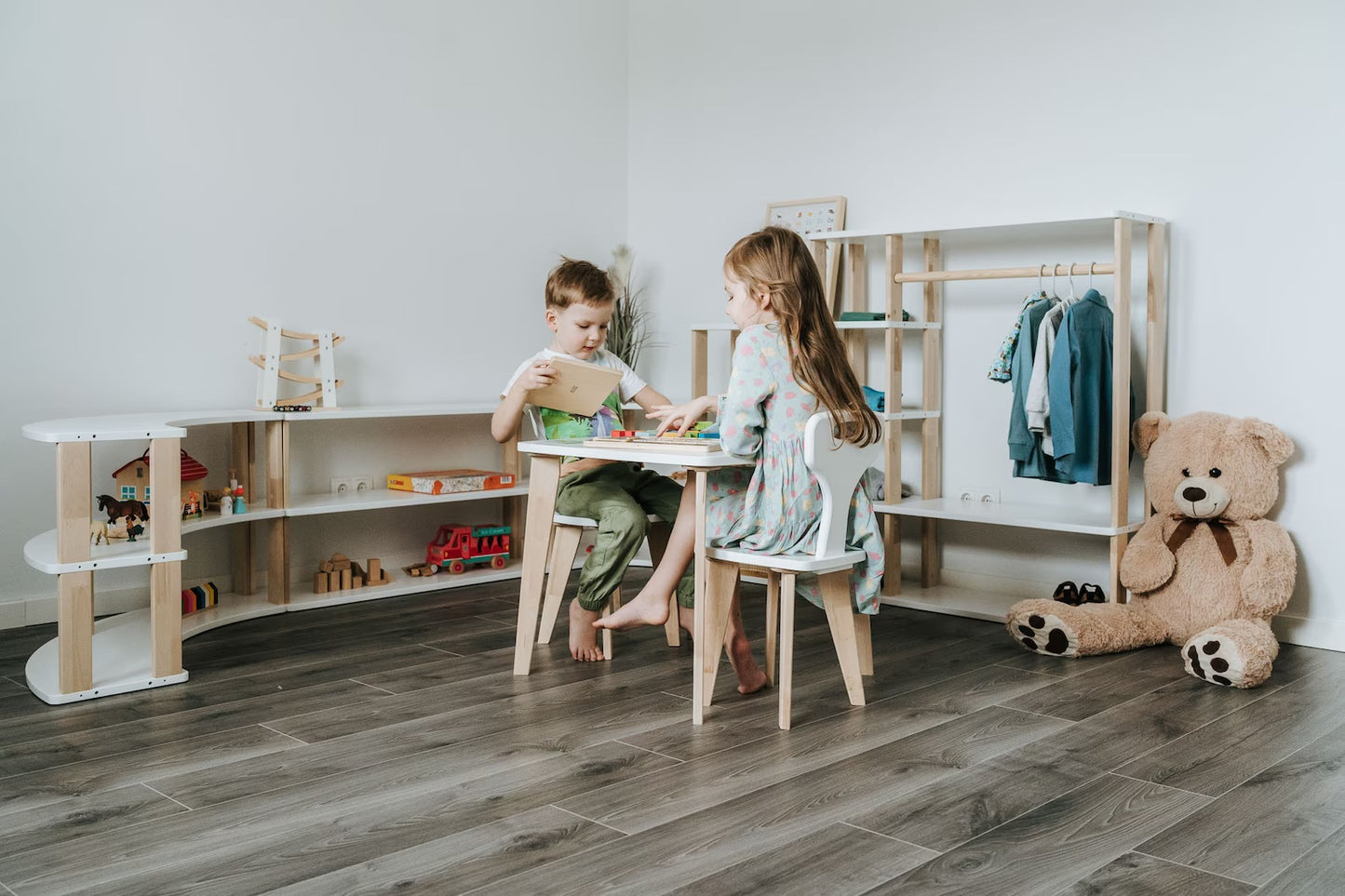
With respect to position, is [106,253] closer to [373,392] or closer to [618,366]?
[373,392]

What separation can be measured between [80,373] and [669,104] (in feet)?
8.61

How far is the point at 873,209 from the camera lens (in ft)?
14.0

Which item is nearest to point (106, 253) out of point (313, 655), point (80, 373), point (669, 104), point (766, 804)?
point (80, 373)

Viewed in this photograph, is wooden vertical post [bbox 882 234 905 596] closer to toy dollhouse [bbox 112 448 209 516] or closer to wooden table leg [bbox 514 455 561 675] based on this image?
wooden table leg [bbox 514 455 561 675]

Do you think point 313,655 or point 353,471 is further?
point 353,471

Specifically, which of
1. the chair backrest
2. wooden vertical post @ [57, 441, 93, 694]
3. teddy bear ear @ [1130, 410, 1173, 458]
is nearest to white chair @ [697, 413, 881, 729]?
the chair backrest

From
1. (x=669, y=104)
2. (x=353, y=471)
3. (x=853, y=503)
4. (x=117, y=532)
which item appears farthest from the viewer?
(x=669, y=104)

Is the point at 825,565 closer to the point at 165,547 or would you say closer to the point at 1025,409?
the point at 1025,409

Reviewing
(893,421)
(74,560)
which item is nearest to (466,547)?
(893,421)

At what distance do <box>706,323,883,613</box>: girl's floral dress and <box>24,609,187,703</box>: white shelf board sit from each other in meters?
1.44

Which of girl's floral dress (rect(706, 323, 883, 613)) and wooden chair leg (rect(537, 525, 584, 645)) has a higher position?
girl's floral dress (rect(706, 323, 883, 613))

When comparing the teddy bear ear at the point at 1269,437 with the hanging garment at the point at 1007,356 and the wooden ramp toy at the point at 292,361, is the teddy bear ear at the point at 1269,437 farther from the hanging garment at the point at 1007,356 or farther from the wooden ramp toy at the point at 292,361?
the wooden ramp toy at the point at 292,361

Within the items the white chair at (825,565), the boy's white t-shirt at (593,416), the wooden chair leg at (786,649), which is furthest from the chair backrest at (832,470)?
the boy's white t-shirt at (593,416)

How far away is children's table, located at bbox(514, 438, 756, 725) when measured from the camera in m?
2.54
